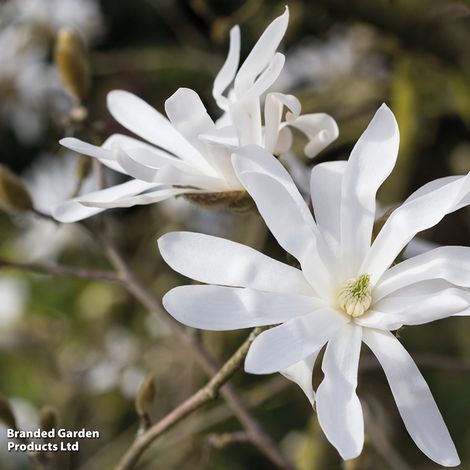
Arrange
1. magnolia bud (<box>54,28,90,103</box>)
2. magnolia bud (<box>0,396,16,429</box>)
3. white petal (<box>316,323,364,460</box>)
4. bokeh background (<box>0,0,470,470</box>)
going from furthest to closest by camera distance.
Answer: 1. bokeh background (<box>0,0,470,470</box>)
2. magnolia bud (<box>54,28,90,103</box>)
3. magnolia bud (<box>0,396,16,429</box>)
4. white petal (<box>316,323,364,460</box>)

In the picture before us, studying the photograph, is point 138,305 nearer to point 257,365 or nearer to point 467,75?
point 467,75

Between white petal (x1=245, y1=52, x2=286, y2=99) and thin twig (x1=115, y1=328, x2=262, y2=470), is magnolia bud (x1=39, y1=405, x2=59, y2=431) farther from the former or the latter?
white petal (x1=245, y1=52, x2=286, y2=99)

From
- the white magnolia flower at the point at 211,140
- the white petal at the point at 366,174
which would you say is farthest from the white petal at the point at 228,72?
the white petal at the point at 366,174


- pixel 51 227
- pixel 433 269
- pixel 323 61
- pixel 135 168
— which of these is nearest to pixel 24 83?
pixel 51 227

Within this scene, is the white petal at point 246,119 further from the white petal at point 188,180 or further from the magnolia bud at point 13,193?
the magnolia bud at point 13,193

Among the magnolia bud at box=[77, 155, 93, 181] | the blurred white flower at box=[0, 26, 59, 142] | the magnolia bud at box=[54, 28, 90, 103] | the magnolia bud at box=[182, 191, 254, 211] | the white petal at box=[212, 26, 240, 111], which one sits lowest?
the magnolia bud at box=[182, 191, 254, 211]

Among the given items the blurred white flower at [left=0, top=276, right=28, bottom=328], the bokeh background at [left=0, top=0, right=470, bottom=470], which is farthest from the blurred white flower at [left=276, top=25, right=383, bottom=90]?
the blurred white flower at [left=0, top=276, right=28, bottom=328]
